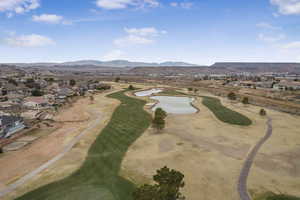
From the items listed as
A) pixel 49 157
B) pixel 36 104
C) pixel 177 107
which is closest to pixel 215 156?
pixel 49 157

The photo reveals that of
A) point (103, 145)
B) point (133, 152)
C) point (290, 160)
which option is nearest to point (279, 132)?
point (290, 160)

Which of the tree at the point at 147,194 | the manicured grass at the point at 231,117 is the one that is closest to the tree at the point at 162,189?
the tree at the point at 147,194

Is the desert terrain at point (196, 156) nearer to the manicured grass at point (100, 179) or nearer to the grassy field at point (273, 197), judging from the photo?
the grassy field at point (273, 197)

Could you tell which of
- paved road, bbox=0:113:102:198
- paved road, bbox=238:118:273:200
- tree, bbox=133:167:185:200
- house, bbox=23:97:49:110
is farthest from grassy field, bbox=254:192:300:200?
house, bbox=23:97:49:110

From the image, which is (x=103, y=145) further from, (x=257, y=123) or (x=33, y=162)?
(x=257, y=123)

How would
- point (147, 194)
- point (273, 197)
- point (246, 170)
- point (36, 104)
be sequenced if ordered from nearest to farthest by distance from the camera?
point (147, 194) → point (273, 197) → point (246, 170) → point (36, 104)

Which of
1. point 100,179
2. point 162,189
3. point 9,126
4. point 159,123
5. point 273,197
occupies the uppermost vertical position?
point 162,189

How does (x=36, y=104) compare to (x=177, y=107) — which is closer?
(x=36, y=104)

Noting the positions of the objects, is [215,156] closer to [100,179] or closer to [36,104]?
[100,179]

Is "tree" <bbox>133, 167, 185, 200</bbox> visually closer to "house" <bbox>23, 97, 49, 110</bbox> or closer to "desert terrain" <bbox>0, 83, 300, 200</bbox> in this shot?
"desert terrain" <bbox>0, 83, 300, 200</bbox>
